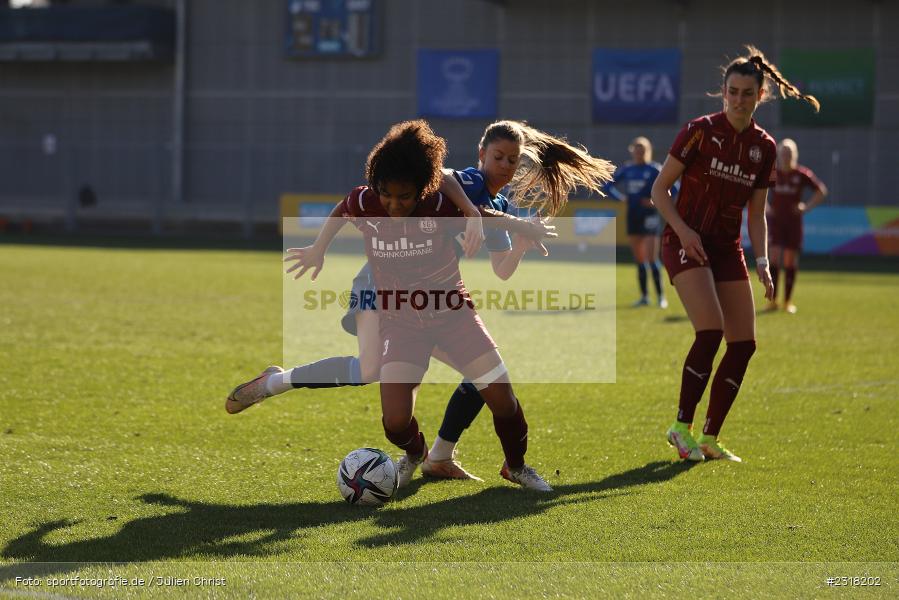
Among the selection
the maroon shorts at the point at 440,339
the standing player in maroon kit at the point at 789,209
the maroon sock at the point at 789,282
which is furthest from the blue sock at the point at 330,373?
the standing player in maroon kit at the point at 789,209

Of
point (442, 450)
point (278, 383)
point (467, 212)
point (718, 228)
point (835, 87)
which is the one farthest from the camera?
point (835, 87)

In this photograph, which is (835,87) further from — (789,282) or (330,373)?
(330,373)

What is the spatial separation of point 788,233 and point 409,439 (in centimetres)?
1104

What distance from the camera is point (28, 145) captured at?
3634cm

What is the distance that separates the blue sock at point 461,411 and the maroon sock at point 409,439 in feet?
0.53

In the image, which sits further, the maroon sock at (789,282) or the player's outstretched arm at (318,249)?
the maroon sock at (789,282)

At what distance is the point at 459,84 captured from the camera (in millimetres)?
33219

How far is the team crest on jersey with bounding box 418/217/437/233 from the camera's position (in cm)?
540

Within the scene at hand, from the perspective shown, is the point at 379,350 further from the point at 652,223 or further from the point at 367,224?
the point at 652,223

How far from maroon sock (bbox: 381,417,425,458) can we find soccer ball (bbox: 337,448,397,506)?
264 mm

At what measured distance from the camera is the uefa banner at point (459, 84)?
33.1m

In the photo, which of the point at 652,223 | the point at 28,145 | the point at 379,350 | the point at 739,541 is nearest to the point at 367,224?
the point at 379,350

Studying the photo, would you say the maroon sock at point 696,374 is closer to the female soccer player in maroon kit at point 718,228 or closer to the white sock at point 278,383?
the female soccer player in maroon kit at point 718,228

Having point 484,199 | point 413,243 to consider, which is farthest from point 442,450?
point 484,199
